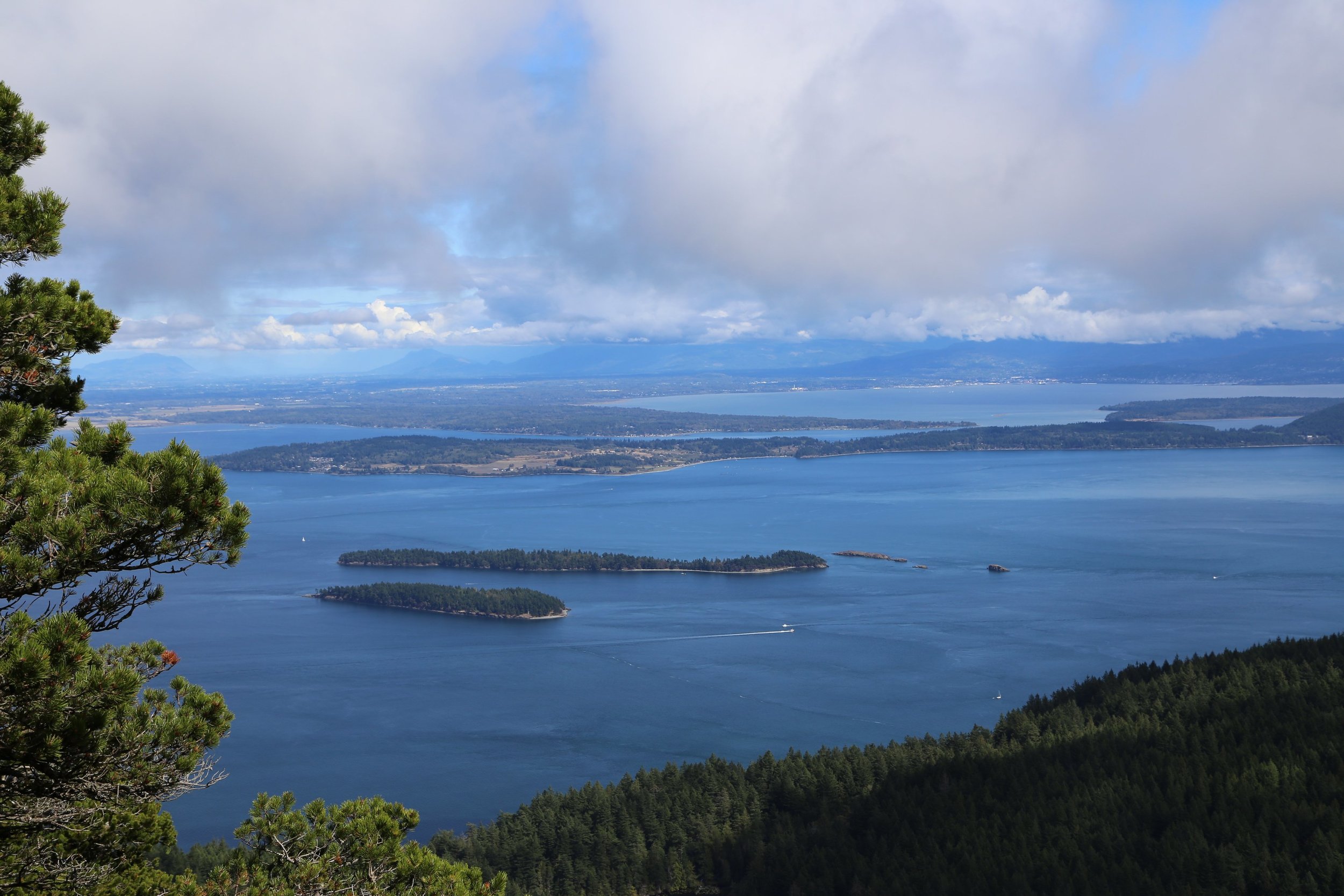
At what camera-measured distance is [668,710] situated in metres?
38.1

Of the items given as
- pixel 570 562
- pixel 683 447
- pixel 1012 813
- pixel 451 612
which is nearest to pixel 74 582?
pixel 1012 813

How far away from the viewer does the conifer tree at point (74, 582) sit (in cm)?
465

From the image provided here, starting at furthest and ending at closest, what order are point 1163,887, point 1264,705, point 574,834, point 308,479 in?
point 308,479 < point 1264,705 < point 574,834 < point 1163,887

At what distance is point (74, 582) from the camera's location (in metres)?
4.95

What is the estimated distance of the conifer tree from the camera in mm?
4648

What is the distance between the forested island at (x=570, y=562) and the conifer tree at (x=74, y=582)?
57.1m

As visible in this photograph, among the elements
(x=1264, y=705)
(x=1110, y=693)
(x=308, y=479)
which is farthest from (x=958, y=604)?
(x=308, y=479)

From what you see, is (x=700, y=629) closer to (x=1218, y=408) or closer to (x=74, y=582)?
(x=74, y=582)

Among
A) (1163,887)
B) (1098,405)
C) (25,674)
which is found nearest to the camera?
(25,674)

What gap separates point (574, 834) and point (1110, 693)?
18.4 metres

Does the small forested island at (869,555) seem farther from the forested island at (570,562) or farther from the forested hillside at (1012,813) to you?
the forested hillside at (1012,813)

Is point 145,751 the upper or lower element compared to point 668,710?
upper

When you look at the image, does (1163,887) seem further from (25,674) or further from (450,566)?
(450,566)

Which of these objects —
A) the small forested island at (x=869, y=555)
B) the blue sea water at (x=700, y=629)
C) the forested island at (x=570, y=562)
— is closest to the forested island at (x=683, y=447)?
the blue sea water at (x=700, y=629)
